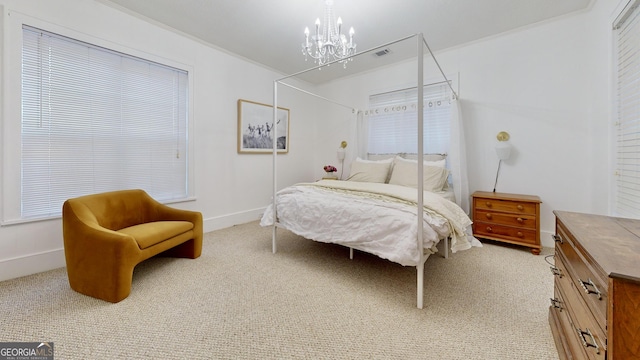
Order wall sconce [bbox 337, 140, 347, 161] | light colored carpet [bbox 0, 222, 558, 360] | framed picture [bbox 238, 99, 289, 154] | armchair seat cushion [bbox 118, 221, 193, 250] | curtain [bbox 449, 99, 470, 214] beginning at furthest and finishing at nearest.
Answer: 1. wall sconce [bbox 337, 140, 347, 161]
2. framed picture [bbox 238, 99, 289, 154]
3. curtain [bbox 449, 99, 470, 214]
4. armchair seat cushion [bbox 118, 221, 193, 250]
5. light colored carpet [bbox 0, 222, 558, 360]

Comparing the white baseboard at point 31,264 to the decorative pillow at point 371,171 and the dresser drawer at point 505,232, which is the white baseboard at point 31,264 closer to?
the decorative pillow at point 371,171

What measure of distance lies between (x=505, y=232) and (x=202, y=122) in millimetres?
4130

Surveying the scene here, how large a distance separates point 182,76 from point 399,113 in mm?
3233

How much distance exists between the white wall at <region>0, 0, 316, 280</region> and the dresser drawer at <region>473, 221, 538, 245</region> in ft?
8.50

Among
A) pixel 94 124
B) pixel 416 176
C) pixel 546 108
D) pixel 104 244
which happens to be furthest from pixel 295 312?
pixel 546 108

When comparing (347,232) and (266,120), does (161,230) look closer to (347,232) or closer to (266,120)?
(347,232)

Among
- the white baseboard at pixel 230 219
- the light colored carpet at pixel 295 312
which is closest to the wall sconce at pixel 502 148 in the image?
the light colored carpet at pixel 295 312

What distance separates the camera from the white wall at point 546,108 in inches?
99.1

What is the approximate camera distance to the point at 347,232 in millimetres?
2098

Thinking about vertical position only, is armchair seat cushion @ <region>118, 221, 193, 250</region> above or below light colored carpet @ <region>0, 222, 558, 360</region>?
above

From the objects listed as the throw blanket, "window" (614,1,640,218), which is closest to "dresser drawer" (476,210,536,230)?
"window" (614,1,640,218)

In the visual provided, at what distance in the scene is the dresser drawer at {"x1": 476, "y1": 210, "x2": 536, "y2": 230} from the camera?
8.67 feet

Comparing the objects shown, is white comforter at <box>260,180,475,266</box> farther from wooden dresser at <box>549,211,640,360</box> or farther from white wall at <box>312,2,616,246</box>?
white wall at <box>312,2,616,246</box>

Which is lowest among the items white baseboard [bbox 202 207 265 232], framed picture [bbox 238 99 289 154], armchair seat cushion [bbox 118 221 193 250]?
white baseboard [bbox 202 207 265 232]
